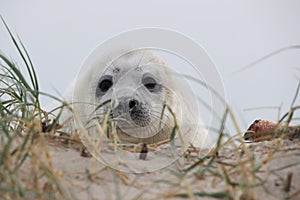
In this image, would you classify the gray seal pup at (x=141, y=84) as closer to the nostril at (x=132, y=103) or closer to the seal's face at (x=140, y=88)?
the seal's face at (x=140, y=88)

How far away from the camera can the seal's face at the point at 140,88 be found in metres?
2.58

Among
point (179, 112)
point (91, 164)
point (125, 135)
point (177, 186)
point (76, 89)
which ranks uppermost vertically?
point (76, 89)

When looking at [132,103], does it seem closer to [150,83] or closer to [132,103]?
[132,103]

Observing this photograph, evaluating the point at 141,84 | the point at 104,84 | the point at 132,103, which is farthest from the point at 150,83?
the point at 132,103

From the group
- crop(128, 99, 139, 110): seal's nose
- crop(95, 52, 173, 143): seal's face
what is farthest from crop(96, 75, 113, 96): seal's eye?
crop(128, 99, 139, 110): seal's nose

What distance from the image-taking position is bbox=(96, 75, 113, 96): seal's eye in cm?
298

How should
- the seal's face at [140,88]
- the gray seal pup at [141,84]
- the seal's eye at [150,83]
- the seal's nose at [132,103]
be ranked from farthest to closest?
the seal's eye at [150,83], the gray seal pup at [141,84], the seal's face at [140,88], the seal's nose at [132,103]

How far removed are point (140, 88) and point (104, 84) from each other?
0.27 metres

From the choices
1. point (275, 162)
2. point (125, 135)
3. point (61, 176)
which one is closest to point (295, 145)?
point (275, 162)

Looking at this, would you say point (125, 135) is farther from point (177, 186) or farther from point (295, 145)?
point (177, 186)

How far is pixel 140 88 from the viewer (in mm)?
2863

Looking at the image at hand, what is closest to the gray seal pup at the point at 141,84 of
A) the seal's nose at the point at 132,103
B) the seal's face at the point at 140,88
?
the seal's face at the point at 140,88

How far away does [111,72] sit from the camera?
2.99 m

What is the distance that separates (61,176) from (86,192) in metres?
0.07
